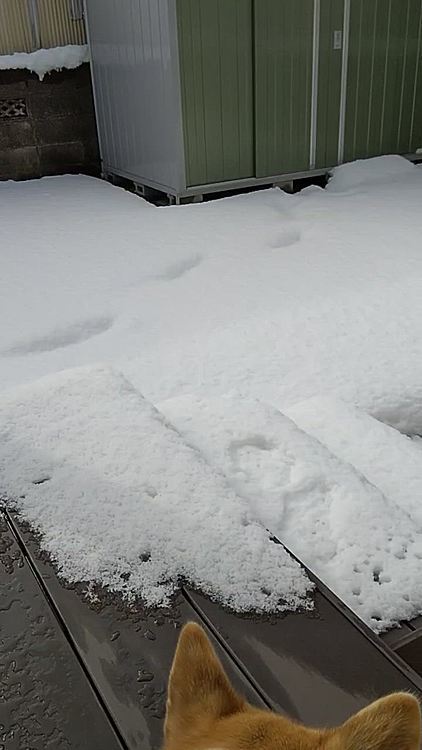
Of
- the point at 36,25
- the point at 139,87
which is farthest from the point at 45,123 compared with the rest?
the point at 139,87

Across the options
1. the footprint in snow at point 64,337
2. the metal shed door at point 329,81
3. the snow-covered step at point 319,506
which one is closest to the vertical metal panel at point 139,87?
the metal shed door at point 329,81

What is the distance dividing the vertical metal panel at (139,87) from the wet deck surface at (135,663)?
3.78 meters

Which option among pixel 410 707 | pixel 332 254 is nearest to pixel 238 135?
pixel 332 254

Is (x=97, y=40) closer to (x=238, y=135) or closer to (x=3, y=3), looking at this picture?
(x=3, y=3)

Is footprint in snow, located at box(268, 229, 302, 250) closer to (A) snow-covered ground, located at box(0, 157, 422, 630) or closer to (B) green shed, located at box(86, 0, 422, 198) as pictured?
(A) snow-covered ground, located at box(0, 157, 422, 630)

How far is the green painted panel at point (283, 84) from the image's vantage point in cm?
448

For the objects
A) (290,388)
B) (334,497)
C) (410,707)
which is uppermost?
(410,707)

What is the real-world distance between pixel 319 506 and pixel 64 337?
186 cm

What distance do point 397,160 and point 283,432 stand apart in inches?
161

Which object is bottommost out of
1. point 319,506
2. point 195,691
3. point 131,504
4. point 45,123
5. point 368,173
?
point 368,173

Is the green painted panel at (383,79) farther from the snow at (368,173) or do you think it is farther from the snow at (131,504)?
the snow at (131,504)

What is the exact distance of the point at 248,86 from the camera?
457cm

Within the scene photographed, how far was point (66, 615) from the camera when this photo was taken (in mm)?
1175

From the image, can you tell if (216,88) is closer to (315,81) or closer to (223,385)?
(315,81)
